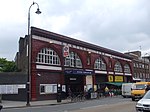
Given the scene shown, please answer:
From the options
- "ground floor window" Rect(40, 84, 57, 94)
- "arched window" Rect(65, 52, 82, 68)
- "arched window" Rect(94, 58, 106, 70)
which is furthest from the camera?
"arched window" Rect(94, 58, 106, 70)

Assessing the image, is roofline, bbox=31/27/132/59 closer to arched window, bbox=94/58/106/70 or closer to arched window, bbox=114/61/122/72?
arched window, bbox=94/58/106/70

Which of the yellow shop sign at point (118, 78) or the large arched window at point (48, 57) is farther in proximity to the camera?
the yellow shop sign at point (118, 78)

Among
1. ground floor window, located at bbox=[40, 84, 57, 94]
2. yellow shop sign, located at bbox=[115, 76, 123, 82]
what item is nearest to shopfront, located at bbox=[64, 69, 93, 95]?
ground floor window, located at bbox=[40, 84, 57, 94]

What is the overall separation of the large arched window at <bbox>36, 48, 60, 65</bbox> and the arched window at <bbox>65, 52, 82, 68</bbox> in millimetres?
3021

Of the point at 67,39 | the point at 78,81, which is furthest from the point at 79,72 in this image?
the point at 67,39

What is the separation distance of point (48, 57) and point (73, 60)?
772 cm

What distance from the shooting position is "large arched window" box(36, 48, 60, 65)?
147 ft

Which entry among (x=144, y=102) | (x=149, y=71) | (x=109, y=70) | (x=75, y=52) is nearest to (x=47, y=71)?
(x=75, y=52)

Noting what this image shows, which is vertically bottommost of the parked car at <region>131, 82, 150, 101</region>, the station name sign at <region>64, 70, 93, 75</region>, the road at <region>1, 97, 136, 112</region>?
the road at <region>1, 97, 136, 112</region>

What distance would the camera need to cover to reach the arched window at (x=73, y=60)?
5150 cm

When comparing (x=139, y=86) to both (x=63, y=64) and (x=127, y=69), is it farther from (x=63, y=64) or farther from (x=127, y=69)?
(x=127, y=69)

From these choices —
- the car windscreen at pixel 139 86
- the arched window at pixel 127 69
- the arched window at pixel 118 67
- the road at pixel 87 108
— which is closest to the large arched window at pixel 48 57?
the car windscreen at pixel 139 86

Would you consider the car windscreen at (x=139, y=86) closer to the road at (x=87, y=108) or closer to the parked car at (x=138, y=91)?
the parked car at (x=138, y=91)

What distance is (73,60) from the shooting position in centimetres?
5341
